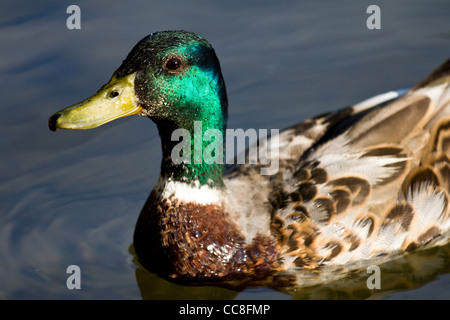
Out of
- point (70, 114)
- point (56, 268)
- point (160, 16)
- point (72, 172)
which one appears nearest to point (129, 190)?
point (72, 172)

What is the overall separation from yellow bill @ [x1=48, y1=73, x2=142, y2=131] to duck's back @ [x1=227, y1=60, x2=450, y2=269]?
114 centimetres

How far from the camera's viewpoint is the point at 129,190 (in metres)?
6.69

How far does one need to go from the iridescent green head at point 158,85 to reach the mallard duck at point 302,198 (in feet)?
0.05

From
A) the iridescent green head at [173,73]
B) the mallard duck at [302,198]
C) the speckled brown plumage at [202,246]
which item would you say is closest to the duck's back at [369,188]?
the mallard duck at [302,198]

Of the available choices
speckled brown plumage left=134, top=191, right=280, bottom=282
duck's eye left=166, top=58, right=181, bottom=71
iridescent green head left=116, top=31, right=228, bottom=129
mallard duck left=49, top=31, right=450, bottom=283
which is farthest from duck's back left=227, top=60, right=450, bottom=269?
duck's eye left=166, top=58, right=181, bottom=71

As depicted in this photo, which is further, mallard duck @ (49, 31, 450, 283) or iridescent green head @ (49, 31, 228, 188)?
mallard duck @ (49, 31, 450, 283)

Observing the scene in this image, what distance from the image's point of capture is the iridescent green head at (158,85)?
196 inches

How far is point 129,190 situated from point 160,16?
2293 millimetres

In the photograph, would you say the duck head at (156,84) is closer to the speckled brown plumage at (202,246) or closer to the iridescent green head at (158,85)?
the iridescent green head at (158,85)

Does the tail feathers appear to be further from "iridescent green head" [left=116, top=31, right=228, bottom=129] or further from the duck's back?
"iridescent green head" [left=116, top=31, right=228, bottom=129]

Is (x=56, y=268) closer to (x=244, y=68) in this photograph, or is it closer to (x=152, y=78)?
(x=152, y=78)

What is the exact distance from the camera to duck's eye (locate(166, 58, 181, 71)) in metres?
4.97

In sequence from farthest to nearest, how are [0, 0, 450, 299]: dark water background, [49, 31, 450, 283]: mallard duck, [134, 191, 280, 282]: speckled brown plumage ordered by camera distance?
[0, 0, 450, 299]: dark water background < [134, 191, 280, 282]: speckled brown plumage < [49, 31, 450, 283]: mallard duck

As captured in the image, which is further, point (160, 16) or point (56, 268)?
point (160, 16)
